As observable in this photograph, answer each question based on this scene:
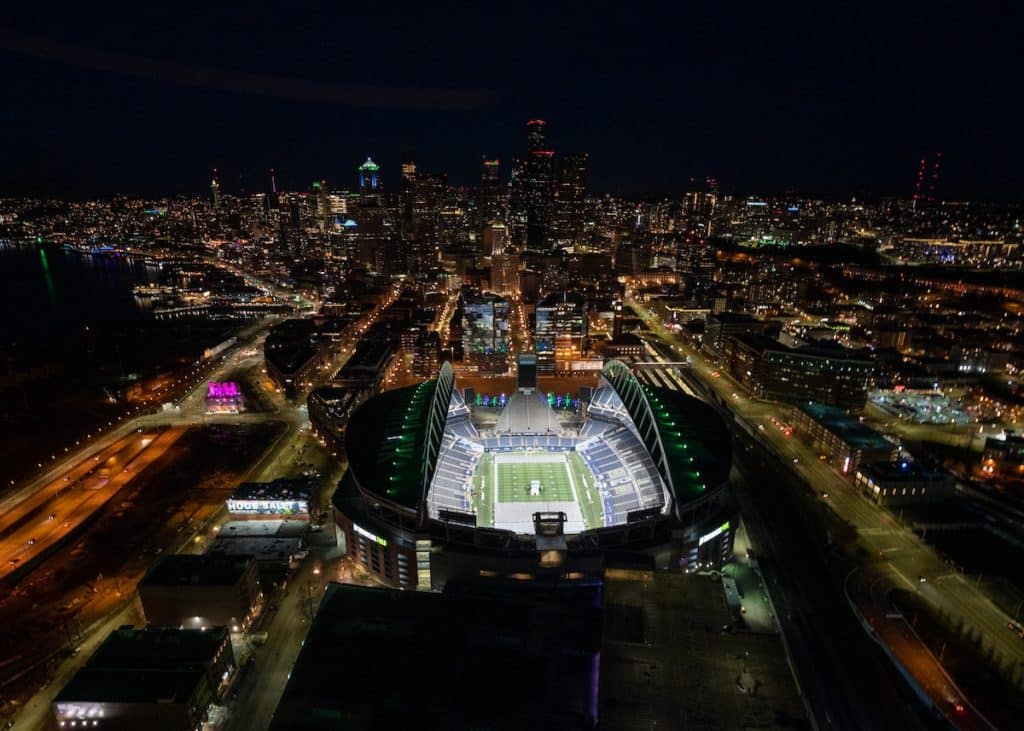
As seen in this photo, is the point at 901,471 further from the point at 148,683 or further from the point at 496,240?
the point at 496,240

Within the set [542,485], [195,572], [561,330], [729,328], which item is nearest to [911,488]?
[542,485]

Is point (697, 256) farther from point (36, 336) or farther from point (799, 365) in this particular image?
point (36, 336)

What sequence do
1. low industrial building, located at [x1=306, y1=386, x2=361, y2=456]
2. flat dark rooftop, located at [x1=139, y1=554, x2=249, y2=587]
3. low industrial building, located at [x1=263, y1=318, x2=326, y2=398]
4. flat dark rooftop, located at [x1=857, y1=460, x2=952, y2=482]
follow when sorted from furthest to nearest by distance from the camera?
1. low industrial building, located at [x1=263, y1=318, x2=326, y2=398]
2. low industrial building, located at [x1=306, y1=386, x2=361, y2=456]
3. flat dark rooftop, located at [x1=857, y1=460, x2=952, y2=482]
4. flat dark rooftop, located at [x1=139, y1=554, x2=249, y2=587]

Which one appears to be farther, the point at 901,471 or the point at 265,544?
the point at 901,471

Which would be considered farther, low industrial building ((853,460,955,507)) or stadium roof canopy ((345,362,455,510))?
low industrial building ((853,460,955,507))

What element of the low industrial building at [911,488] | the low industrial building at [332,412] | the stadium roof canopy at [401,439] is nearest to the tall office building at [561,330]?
the low industrial building at [332,412]

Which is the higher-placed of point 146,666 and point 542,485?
point 542,485

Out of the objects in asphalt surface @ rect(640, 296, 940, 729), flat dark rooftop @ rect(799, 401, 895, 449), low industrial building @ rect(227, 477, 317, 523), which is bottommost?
asphalt surface @ rect(640, 296, 940, 729)

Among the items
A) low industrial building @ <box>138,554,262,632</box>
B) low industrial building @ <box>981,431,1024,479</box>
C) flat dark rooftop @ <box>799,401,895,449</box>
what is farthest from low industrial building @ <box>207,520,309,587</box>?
low industrial building @ <box>981,431,1024,479</box>

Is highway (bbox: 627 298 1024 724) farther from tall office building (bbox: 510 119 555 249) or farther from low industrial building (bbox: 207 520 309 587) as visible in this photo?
tall office building (bbox: 510 119 555 249)
